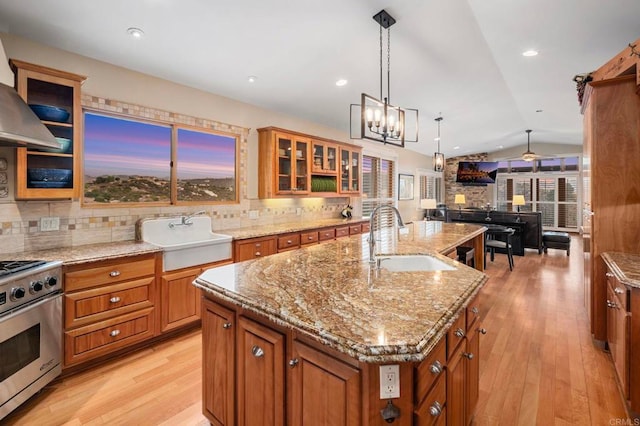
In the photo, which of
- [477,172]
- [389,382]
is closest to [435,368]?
[389,382]

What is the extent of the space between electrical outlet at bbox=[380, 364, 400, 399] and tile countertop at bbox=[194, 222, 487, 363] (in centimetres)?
10

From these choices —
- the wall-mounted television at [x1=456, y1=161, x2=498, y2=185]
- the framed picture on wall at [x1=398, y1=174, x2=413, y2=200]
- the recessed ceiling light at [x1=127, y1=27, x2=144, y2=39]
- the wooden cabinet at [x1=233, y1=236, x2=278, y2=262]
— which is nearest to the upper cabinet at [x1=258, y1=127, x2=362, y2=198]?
the wooden cabinet at [x1=233, y1=236, x2=278, y2=262]

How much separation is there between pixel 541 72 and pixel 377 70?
90.6 inches

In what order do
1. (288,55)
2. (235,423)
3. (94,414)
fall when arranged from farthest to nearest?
1. (288,55)
2. (94,414)
3. (235,423)

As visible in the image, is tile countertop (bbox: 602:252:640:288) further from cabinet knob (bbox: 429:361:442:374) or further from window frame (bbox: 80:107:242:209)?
window frame (bbox: 80:107:242:209)

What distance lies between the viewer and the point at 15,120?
1838 mm

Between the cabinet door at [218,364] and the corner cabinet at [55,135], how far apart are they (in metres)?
1.71

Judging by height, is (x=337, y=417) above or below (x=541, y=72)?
below

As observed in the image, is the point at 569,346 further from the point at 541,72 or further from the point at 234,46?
the point at 234,46

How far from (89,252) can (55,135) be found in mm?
946

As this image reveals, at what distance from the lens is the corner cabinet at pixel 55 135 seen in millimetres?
2193

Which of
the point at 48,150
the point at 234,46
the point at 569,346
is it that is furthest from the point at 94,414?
the point at 569,346

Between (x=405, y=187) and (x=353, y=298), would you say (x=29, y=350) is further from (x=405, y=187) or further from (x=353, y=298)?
(x=405, y=187)

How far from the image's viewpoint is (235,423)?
56.7 inches
